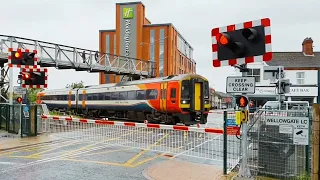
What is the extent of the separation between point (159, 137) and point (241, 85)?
16.3ft

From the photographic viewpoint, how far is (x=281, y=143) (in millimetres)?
6840

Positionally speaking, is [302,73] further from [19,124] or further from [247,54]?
[247,54]

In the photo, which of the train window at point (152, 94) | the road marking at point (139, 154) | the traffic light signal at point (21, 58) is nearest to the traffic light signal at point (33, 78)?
the traffic light signal at point (21, 58)

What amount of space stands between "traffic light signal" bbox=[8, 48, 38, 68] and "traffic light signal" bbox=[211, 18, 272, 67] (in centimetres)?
986

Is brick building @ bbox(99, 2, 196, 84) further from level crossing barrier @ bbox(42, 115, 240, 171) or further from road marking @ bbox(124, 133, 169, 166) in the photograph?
road marking @ bbox(124, 133, 169, 166)

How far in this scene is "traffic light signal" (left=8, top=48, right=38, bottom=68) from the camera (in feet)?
46.4

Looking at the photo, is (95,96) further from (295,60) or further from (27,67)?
(295,60)

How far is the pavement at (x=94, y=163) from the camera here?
7734 millimetres

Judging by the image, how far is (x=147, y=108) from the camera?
70.7ft

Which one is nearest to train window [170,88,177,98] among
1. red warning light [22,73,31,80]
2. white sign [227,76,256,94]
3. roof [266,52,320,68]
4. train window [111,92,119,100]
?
train window [111,92,119,100]

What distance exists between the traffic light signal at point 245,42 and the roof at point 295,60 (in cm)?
3199

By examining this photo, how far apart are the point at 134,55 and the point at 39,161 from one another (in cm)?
4791

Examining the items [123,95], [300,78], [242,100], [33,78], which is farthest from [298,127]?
[300,78]

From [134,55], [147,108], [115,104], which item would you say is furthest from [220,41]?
[134,55]
